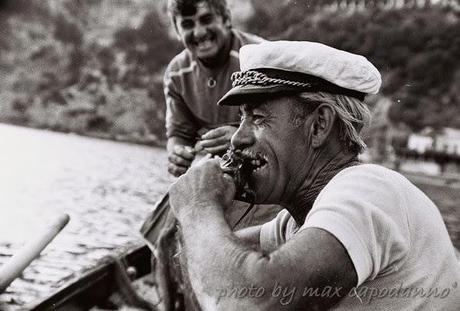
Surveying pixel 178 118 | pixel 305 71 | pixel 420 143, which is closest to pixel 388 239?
pixel 305 71

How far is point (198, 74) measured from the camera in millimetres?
4488

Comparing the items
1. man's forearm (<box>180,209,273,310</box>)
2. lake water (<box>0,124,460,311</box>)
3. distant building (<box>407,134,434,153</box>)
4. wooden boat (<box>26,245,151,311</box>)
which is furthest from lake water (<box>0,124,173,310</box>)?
distant building (<box>407,134,434,153</box>)

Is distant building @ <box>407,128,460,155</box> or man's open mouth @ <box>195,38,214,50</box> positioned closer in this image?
man's open mouth @ <box>195,38,214,50</box>

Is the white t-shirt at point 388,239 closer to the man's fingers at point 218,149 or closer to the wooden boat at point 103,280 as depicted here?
the man's fingers at point 218,149

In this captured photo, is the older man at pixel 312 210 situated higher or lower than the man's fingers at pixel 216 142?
higher

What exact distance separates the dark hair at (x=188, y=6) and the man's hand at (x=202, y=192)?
2635mm

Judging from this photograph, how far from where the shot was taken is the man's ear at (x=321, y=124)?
187cm

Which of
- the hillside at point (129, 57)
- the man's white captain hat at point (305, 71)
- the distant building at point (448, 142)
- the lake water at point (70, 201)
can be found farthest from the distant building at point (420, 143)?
the man's white captain hat at point (305, 71)

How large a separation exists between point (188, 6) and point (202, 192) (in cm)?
280

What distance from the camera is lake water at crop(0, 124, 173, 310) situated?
8.20 m

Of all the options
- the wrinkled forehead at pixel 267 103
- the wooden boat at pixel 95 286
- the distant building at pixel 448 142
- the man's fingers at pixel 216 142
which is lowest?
the distant building at pixel 448 142

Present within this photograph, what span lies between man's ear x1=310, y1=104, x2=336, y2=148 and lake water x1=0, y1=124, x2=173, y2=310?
12.4ft

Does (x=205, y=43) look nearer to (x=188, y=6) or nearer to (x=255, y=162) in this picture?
(x=188, y=6)

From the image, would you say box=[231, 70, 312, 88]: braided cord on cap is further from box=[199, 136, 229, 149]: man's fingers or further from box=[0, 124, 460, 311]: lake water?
box=[0, 124, 460, 311]: lake water
